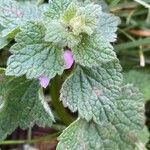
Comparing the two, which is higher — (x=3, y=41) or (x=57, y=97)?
(x=3, y=41)

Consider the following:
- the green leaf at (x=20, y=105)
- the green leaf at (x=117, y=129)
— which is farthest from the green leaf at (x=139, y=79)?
the green leaf at (x=20, y=105)

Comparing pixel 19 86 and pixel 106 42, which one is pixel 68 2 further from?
pixel 19 86

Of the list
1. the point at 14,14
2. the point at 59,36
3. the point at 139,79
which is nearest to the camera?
the point at 59,36

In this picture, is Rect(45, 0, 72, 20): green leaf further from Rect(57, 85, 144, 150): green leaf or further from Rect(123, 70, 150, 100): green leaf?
Rect(123, 70, 150, 100): green leaf

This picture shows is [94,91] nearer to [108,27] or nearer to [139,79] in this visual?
[108,27]

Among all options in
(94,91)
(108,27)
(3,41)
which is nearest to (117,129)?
(94,91)

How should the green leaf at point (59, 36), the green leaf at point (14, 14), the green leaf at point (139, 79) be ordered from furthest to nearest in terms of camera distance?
the green leaf at point (139, 79), the green leaf at point (14, 14), the green leaf at point (59, 36)

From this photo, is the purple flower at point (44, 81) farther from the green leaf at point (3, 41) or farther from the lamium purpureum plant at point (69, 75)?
the green leaf at point (3, 41)
